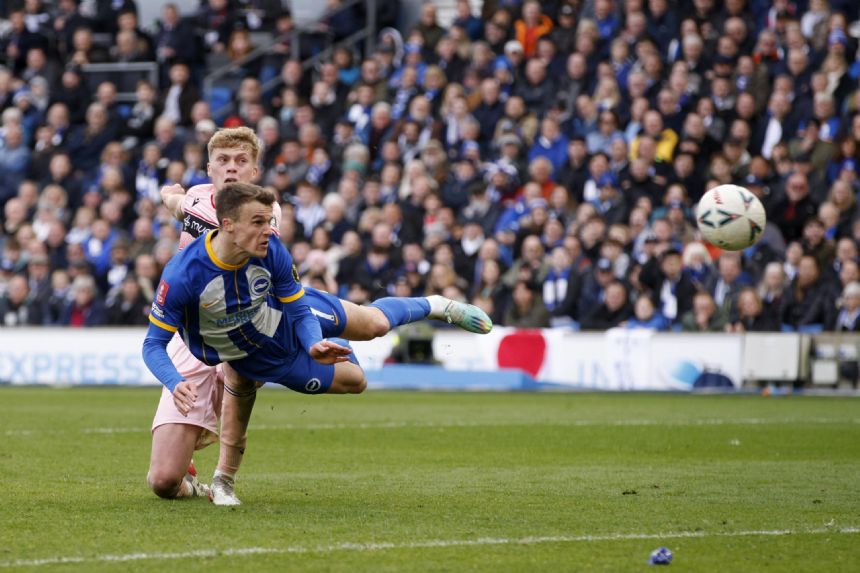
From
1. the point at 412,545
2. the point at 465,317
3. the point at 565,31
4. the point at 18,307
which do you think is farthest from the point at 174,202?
the point at 565,31

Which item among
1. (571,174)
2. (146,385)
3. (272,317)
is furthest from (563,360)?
(272,317)

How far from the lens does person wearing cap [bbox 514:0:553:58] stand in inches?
921

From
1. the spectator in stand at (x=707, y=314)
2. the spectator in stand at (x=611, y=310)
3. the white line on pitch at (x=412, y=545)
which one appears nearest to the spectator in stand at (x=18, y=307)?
the spectator in stand at (x=611, y=310)

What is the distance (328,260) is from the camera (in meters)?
21.3

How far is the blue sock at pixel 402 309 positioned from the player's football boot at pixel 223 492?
4.35 feet

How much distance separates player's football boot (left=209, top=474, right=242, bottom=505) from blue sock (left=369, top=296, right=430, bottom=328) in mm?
1326

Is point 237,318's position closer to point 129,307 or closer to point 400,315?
point 400,315

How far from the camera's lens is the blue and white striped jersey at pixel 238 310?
25.1 ft

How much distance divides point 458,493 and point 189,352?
1757 mm

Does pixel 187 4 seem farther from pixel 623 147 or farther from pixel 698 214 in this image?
pixel 698 214

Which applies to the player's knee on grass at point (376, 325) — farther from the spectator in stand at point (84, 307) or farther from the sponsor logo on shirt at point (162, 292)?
the spectator in stand at point (84, 307)

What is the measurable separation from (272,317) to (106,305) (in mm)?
14785

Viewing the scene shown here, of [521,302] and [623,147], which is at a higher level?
[623,147]

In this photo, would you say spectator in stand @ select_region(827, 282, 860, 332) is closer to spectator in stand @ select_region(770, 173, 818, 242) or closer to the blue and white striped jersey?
spectator in stand @ select_region(770, 173, 818, 242)
